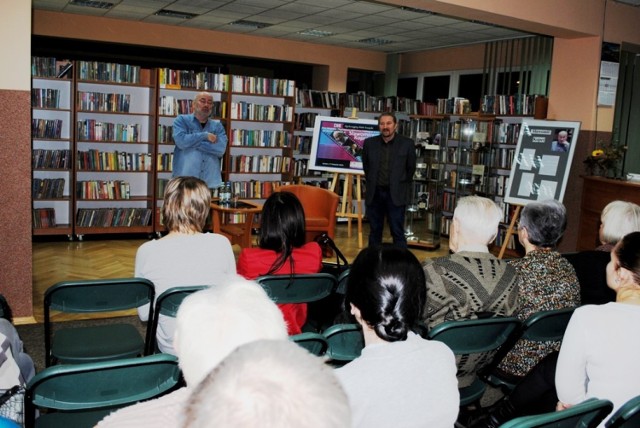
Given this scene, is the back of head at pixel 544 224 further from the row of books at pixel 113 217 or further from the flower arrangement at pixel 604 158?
the row of books at pixel 113 217

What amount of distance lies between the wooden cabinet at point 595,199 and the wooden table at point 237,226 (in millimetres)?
3823

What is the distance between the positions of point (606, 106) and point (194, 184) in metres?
5.92

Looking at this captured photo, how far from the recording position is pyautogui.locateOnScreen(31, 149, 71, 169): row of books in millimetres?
7469

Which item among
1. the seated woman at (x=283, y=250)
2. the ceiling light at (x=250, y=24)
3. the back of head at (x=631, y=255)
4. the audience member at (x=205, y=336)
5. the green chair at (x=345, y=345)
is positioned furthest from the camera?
the ceiling light at (x=250, y=24)

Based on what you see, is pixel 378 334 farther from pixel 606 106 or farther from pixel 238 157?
pixel 238 157

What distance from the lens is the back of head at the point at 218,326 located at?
1208mm

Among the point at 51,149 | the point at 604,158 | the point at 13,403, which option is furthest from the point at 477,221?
the point at 51,149

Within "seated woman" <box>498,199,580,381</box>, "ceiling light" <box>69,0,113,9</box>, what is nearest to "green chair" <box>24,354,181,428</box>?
"seated woman" <box>498,199,580,381</box>

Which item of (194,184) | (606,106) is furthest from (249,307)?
(606,106)

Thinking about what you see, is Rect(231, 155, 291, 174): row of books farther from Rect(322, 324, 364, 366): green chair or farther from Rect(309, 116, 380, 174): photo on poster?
Rect(322, 324, 364, 366): green chair

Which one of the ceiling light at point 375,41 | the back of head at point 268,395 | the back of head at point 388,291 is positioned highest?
the ceiling light at point 375,41

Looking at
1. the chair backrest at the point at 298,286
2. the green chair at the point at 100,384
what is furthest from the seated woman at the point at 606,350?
the green chair at the point at 100,384

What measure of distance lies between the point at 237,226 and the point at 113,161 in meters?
2.20

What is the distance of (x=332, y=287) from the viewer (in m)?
2.91
